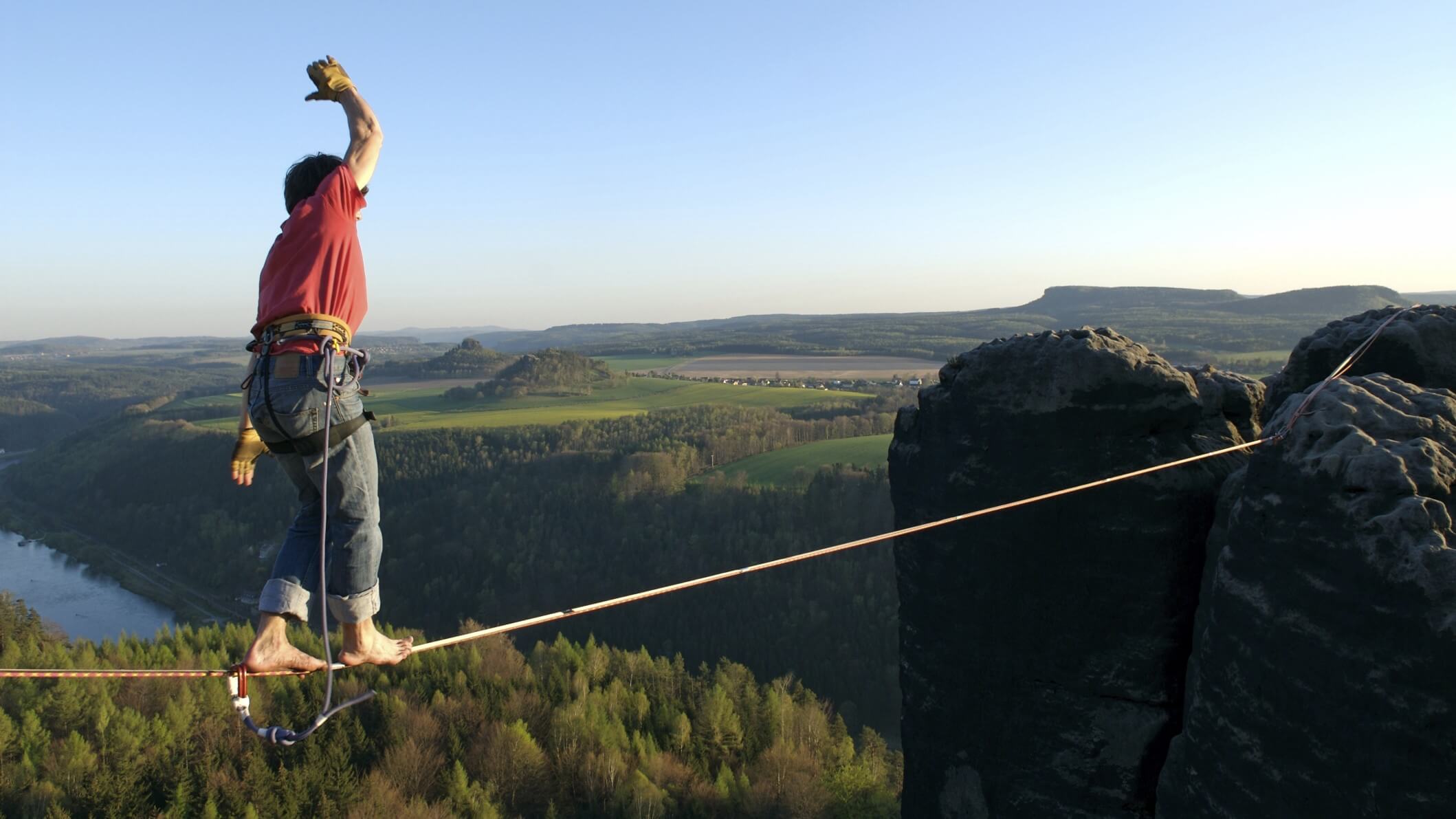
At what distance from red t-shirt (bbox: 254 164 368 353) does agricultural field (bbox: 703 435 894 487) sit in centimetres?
6377

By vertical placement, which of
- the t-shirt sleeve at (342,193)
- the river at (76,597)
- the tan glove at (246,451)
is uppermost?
the t-shirt sleeve at (342,193)

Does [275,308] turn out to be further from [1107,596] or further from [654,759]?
[654,759]

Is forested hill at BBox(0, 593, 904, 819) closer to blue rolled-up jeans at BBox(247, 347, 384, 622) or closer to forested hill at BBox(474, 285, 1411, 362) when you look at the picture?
blue rolled-up jeans at BBox(247, 347, 384, 622)

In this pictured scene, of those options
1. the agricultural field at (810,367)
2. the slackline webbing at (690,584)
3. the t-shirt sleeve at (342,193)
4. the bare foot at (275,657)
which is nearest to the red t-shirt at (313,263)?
the t-shirt sleeve at (342,193)

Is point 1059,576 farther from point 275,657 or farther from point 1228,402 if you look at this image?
point 275,657

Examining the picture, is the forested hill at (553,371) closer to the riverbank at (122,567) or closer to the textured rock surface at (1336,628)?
the riverbank at (122,567)

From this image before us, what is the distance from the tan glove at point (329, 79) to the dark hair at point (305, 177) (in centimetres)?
34

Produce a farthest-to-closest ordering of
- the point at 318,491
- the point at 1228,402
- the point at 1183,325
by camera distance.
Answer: the point at 1183,325 < the point at 1228,402 < the point at 318,491

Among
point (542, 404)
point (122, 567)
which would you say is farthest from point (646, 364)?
point (122, 567)

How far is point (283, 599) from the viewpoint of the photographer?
14.2ft

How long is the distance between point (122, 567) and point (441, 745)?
73620 mm

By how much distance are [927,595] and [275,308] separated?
7.88m

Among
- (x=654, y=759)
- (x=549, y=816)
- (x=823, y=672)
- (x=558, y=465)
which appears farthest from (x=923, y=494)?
(x=558, y=465)

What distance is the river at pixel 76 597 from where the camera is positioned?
6706 centimetres
